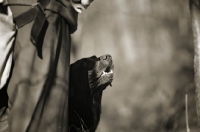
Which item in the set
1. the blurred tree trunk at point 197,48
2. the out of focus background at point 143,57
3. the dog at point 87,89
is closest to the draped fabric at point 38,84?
the dog at point 87,89

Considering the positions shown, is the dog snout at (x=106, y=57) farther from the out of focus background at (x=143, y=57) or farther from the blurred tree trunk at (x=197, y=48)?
the blurred tree trunk at (x=197, y=48)

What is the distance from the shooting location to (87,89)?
2.49 m

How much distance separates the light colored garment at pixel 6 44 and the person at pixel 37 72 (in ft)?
0.12

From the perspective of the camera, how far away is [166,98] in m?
2.80

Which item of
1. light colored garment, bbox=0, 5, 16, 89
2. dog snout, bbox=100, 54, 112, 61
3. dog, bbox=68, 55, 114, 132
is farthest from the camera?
dog snout, bbox=100, 54, 112, 61

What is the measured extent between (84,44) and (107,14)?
31cm

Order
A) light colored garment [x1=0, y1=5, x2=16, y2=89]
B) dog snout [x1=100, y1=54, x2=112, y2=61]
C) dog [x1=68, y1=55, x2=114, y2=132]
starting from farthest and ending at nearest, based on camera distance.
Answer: dog snout [x1=100, y1=54, x2=112, y2=61] → dog [x1=68, y1=55, x2=114, y2=132] → light colored garment [x1=0, y1=5, x2=16, y2=89]

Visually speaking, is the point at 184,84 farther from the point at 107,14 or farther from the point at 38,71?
the point at 38,71

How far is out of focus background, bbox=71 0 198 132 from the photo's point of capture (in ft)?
8.55

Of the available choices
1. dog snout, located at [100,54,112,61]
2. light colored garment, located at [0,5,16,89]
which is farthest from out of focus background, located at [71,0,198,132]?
light colored garment, located at [0,5,16,89]

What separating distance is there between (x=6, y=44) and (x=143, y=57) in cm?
127

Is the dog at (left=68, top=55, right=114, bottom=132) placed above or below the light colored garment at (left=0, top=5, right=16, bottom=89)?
below

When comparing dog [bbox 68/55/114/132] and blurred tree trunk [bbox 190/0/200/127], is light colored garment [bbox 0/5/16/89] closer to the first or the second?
dog [bbox 68/55/114/132]

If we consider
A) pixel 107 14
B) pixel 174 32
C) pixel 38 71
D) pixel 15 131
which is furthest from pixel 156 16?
pixel 15 131
